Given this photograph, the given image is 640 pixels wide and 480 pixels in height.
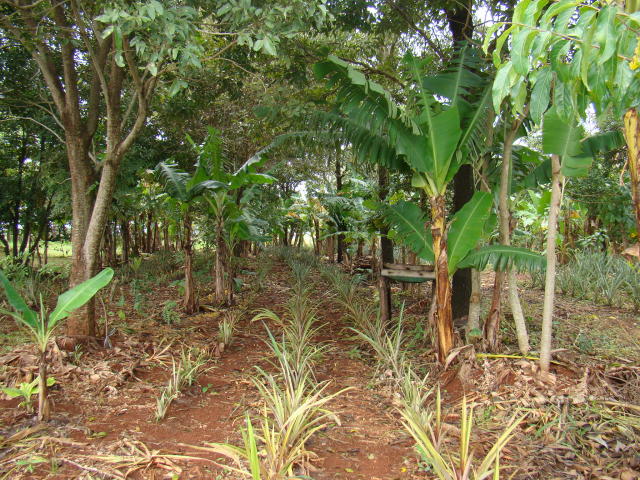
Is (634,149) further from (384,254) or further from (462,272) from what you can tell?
(384,254)

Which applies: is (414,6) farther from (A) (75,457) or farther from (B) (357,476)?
(A) (75,457)

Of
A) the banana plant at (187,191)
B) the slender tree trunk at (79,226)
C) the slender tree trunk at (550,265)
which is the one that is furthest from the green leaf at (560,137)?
the slender tree trunk at (79,226)

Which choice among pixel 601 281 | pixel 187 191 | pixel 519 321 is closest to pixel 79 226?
pixel 187 191

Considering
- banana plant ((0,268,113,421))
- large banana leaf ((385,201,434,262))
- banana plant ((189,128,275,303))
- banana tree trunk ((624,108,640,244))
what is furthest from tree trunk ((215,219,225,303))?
banana tree trunk ((624,108,640,244))

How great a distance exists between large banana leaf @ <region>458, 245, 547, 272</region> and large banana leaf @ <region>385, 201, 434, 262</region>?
19.5 inches

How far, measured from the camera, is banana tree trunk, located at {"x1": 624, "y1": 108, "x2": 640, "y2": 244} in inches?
65.9

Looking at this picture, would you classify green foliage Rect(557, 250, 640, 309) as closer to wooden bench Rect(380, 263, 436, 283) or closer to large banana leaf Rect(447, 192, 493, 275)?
wooden bench Rect(380, 263, 436, 283)

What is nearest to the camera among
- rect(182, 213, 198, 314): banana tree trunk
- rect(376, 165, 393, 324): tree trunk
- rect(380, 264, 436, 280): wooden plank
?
rect(380, 264, 436, 280): wooden plank

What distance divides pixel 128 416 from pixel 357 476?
1927mm

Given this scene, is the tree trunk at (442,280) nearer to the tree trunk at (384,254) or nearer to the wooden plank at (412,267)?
the wooden plank at (412,267)

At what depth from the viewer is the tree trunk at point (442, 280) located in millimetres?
4207

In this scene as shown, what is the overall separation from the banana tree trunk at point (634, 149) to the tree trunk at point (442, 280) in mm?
→ 2507

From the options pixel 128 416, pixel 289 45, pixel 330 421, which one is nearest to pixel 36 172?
pixel 289 45

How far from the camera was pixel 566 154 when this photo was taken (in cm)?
362
